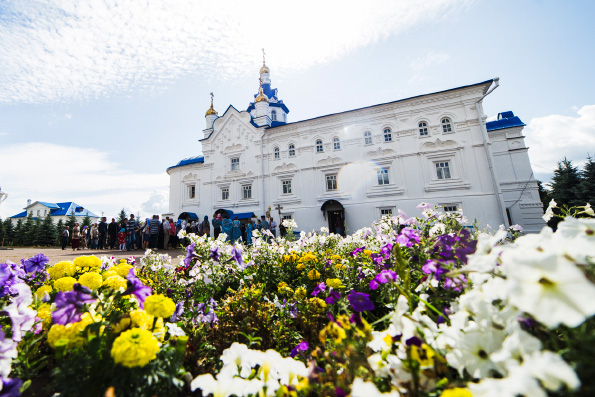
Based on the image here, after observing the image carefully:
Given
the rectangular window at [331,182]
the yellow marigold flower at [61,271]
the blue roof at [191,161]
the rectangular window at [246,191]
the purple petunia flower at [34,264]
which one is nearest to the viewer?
the yellow marigold flower at [61,271]

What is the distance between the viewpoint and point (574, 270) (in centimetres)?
64

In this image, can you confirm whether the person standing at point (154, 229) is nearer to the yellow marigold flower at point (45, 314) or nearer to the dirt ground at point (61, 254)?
the dirt ground at point (61, 254)

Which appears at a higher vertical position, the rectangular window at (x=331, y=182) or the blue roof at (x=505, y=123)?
the blue roof at (x=505, y=123)

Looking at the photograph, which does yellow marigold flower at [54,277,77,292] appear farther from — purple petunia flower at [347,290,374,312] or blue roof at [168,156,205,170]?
blue roof at [168,156,205,170]

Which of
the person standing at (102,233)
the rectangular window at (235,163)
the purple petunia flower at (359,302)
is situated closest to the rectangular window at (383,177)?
the rectangular window at (235,163)

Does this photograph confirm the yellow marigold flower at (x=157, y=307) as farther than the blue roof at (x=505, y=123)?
No

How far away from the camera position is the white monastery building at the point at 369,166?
588 inches

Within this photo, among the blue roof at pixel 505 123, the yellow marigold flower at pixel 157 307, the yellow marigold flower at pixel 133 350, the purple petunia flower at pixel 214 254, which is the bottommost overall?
the yellow marigold flower at pixel 133 350

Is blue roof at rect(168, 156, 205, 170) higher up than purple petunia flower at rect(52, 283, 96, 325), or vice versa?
blue roof at rect(168, 156, 205, 170)

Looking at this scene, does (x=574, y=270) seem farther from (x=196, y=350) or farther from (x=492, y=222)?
(x=492, y=222)

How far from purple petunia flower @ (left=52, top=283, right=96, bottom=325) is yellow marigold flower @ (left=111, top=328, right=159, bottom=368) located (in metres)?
0.44

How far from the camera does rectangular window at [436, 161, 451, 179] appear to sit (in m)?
15.4

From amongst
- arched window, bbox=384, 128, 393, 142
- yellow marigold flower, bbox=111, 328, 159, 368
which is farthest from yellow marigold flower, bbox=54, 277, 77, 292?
arched window, bbox=384, 128, 393, 142

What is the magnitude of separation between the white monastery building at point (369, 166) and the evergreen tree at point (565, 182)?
25.0 ft
